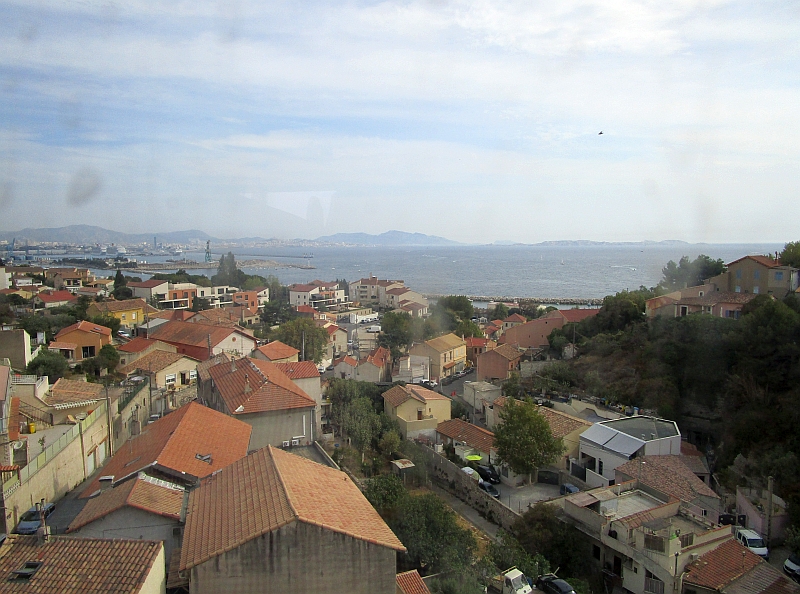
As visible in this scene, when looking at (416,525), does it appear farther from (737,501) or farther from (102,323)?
(102,323)

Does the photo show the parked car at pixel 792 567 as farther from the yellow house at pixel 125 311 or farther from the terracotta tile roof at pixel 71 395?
the yellow house at pixel 125 311

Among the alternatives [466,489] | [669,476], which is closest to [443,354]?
[466,489]

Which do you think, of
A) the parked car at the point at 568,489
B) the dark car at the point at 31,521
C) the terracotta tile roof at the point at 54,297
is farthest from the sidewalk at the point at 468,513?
the terracotta tile roof at the point at 54,297

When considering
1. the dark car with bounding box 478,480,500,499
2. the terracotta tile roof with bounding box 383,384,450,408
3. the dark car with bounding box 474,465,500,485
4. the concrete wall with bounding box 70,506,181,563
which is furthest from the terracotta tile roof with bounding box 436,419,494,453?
the concrete wall with bounding box 70,506,181,563

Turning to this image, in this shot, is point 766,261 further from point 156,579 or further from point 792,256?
point 156,579

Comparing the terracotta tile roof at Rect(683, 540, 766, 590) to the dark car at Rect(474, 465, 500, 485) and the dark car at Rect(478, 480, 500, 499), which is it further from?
the dark car at Rect(474, 465, 500, 485)
